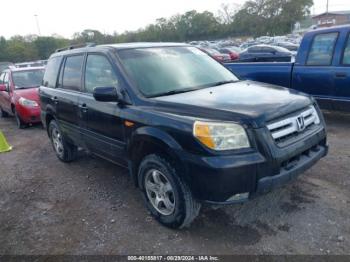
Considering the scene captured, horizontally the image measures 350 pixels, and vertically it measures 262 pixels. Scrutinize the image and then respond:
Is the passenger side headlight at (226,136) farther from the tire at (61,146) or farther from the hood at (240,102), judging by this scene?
the tire at (61,146)

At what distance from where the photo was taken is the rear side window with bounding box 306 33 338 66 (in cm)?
603

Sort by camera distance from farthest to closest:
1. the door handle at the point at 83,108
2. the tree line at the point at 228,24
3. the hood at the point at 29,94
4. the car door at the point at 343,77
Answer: the tree line at the point at 228,24
the hood at the point at 29,94
the car door at the point at 343,77
the door handle at the point at 83,108

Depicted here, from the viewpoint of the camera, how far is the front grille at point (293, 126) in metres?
2.95

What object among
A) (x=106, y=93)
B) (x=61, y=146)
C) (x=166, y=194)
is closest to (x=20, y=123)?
(x=61, y=146)

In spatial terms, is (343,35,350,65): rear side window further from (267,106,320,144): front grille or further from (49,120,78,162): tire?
(49,120,78,162): tire

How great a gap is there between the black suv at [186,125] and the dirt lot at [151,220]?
33cm

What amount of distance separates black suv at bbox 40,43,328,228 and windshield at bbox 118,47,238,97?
0.5 inches

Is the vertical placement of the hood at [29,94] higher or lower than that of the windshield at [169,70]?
lower

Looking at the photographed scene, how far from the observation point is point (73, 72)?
189 inches

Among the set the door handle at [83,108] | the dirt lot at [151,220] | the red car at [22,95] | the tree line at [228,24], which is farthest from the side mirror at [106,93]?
the tree line at [228,24]

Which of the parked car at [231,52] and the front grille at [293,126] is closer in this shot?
the front grille at [293,126]

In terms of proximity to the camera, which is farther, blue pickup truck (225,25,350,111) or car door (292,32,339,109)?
car door (292,32,339,109)

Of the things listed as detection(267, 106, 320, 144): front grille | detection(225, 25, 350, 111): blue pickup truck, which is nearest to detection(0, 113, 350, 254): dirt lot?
detection(267, 106, 320, 144): front grille

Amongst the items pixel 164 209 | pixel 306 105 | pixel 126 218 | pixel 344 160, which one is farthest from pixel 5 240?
pixel 344 160
